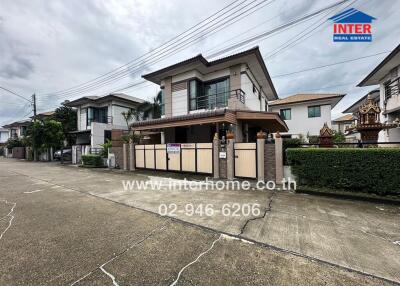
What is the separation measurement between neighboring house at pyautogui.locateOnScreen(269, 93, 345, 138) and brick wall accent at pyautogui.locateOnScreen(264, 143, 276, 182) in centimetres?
1289

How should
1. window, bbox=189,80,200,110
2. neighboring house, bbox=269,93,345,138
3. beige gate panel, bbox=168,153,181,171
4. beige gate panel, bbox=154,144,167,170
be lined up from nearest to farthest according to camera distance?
beige gate panel, bbox=168,153,181,171, beige gate panel, bbox=154,144,167,170, window, bbox=189,80,200,110, neighboring house, bbox=269,93,345,138

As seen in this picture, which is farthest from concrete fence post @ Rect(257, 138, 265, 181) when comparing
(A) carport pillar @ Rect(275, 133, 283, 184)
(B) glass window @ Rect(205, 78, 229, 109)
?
(B) glass window @ Rect(205, 78, 229, 109)

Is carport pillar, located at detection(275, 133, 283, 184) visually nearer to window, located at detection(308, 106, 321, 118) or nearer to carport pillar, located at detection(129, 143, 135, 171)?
carport pillar, located at detection(129, 143, 135, 171)

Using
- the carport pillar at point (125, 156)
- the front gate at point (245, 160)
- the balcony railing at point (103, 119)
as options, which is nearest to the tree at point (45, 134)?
the balcony railing at point (103, 119)

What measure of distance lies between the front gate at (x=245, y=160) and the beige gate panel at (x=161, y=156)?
4.64 meters

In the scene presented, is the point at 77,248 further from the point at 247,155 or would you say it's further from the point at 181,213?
the point at 247,155

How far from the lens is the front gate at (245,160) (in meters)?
8.35

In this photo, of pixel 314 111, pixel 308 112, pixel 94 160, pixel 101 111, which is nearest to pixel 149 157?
pixel 94 160

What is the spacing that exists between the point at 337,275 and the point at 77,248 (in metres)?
4.01

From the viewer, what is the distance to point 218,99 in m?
13.3

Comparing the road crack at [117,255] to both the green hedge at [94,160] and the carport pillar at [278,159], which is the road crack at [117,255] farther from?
the green hedge at [94,160]

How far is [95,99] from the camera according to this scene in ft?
75.7

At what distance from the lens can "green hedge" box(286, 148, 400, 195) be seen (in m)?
5.63

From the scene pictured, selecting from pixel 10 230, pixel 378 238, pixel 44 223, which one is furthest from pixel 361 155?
pixel 10 230
